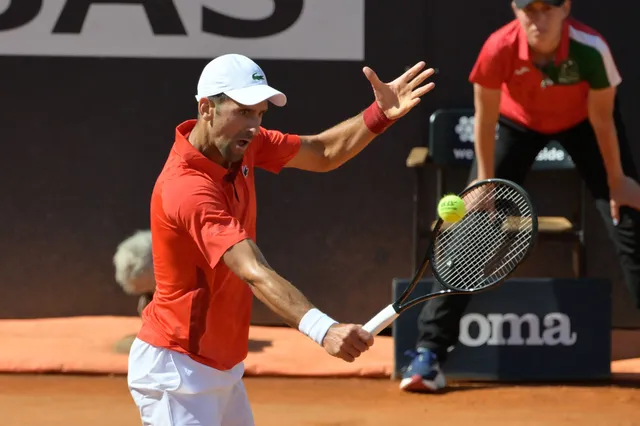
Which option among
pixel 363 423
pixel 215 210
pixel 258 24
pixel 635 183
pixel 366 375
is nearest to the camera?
pixel 215 210

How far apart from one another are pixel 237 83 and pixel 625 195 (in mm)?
2643

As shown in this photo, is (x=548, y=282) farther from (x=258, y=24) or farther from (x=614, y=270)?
(x=258, y=24)

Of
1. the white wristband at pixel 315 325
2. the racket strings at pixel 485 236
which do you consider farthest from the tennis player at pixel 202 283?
the racket strings at pixel 485 236

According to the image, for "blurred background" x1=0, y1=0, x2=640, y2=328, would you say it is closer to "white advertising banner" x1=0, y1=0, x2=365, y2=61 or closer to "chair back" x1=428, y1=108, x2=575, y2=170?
"white advertising banner" x1=0, y1=0, x2=365, y2=61

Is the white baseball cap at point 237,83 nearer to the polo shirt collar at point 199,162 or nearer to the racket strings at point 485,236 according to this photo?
the polo shirt collar at point 199,162

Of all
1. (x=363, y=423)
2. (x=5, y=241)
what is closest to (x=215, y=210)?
(x=363, y=423)

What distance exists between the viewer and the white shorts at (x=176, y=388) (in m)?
3.19

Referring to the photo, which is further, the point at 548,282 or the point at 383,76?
the point at 383,76

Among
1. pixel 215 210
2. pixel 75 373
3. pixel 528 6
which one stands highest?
pixel 528 6

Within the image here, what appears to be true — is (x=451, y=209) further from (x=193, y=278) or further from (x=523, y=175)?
(x=523, y=175)

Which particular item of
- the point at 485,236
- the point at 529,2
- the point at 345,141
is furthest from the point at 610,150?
the point at 345,141

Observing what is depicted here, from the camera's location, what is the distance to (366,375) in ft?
18.2

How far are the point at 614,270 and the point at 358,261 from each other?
1481mm

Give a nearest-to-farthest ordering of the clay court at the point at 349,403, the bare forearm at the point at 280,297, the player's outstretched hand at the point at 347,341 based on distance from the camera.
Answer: the player's outstretched hand at the point at 347,341 → the bare forearm at the point at 280,297 → the clay court at the point at 349,403
